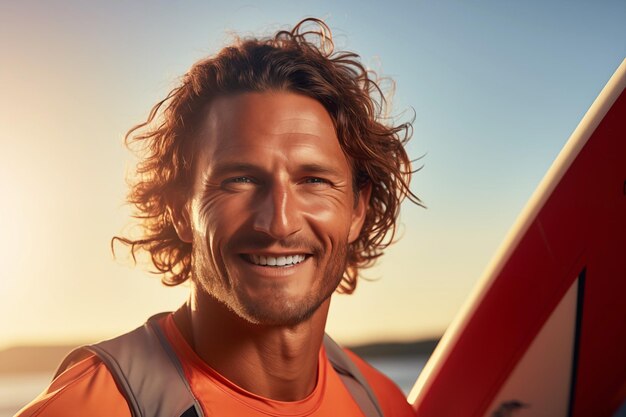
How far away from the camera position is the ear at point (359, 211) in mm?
1886

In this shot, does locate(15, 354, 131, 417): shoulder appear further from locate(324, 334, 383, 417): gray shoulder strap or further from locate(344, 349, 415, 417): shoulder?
locate(344, 349, 415, 417): shoulder

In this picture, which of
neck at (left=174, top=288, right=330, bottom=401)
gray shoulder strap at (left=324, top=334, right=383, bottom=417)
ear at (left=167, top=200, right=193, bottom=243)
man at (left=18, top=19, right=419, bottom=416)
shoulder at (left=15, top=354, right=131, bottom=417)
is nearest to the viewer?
shoulder at (left=15, top=354, right=131, bottom=417)

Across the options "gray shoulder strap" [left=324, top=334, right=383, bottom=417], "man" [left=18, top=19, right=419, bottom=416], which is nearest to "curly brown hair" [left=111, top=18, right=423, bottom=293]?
"man" [left=18, top=19, right=419, bottom=416]

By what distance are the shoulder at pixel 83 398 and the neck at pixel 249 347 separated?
24cm

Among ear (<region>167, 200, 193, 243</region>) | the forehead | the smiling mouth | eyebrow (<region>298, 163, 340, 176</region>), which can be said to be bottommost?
the smiling mouth

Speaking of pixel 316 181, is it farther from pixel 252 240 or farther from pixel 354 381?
pixel 354 381

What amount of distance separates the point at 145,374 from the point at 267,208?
0.42 meters

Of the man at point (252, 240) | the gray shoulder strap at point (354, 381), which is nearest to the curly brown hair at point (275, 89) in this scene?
the man at point (252, 240)

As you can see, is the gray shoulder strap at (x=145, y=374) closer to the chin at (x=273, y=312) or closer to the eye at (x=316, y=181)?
the chin at (x=273, y=312)

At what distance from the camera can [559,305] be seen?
2.10 metres

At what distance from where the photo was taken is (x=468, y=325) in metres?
2.17

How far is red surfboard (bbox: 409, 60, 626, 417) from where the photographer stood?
2.08 meters

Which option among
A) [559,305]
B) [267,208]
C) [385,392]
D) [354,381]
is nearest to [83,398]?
[267,208]

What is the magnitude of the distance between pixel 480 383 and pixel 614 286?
49cm
